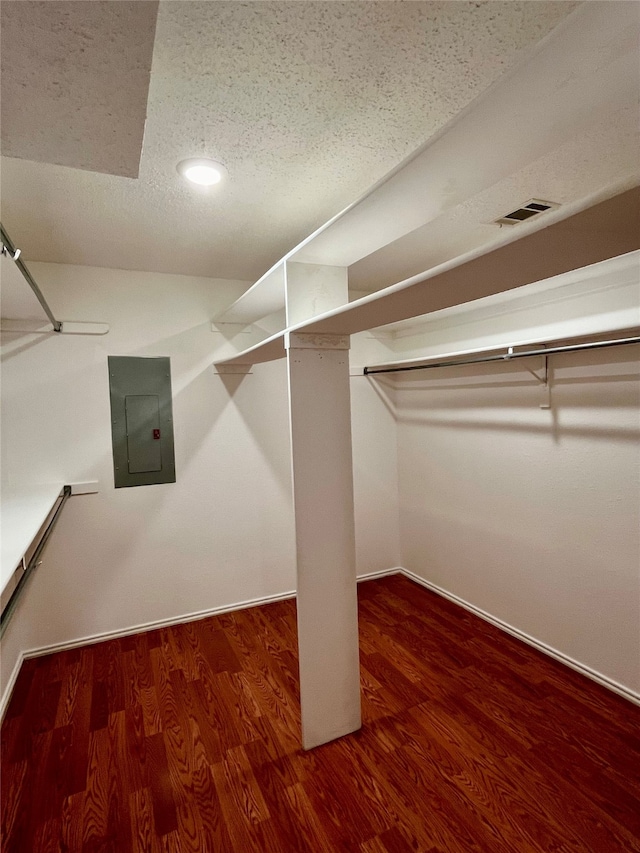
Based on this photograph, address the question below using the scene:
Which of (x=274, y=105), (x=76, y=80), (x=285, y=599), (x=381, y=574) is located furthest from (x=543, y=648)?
(x=76, y=80)

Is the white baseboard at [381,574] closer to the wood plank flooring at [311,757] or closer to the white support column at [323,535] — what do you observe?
the wood plank flooring at [311,757]

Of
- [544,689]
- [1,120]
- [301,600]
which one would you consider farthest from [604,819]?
[1,120]

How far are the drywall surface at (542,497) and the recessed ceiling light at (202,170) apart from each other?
2.02 metres

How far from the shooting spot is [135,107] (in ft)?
2.69

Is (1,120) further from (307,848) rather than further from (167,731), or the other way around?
(167,731)

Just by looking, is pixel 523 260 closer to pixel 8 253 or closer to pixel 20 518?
pixel 8 253

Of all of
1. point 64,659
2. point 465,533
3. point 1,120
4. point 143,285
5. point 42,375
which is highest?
point 143,285

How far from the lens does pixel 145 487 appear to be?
Answer: 3057mm

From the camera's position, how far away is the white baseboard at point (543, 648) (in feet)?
7.27

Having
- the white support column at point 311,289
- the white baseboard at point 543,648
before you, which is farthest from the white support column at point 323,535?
the white baseboard at point 543,648

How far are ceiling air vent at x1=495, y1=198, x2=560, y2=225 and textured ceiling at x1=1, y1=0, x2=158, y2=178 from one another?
5.63 feet

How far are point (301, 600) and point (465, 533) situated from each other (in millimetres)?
1726

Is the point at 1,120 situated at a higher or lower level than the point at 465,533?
higher

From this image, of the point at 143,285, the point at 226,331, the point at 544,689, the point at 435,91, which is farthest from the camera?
the point at 226,331
